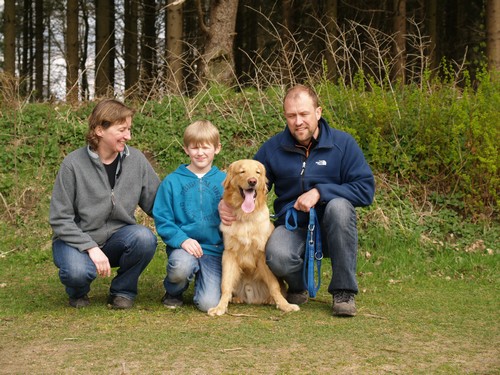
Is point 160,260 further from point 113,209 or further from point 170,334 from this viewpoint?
point 170,334

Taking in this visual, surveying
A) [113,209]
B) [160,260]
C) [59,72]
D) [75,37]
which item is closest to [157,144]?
[160,260]

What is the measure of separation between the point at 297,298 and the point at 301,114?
138 centimetres

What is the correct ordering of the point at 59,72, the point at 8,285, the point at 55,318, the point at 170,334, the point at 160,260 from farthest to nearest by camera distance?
the point at 59,72
the point at 160,260
the point at 8,285
the point at 55,318
the point at 170,334

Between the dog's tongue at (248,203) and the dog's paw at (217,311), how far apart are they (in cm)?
71

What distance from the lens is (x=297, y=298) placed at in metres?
5.02

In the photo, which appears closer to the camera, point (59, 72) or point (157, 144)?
point (157, 144)

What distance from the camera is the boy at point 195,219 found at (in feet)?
15.5

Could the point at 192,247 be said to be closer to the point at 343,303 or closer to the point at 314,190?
the point at 314,190

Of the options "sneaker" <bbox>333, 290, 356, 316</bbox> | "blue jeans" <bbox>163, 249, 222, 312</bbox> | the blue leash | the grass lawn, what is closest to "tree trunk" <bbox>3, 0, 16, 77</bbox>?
the grass lawn

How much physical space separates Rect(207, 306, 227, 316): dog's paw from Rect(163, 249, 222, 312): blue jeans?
84 millimetres

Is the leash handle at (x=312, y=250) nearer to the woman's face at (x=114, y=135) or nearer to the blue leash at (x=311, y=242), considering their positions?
the blue leash at (x=311, y=242)

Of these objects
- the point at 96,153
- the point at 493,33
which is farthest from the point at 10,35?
the point at 96,153

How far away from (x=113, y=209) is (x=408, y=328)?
219 centimetres

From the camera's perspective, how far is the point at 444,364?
3.49m
